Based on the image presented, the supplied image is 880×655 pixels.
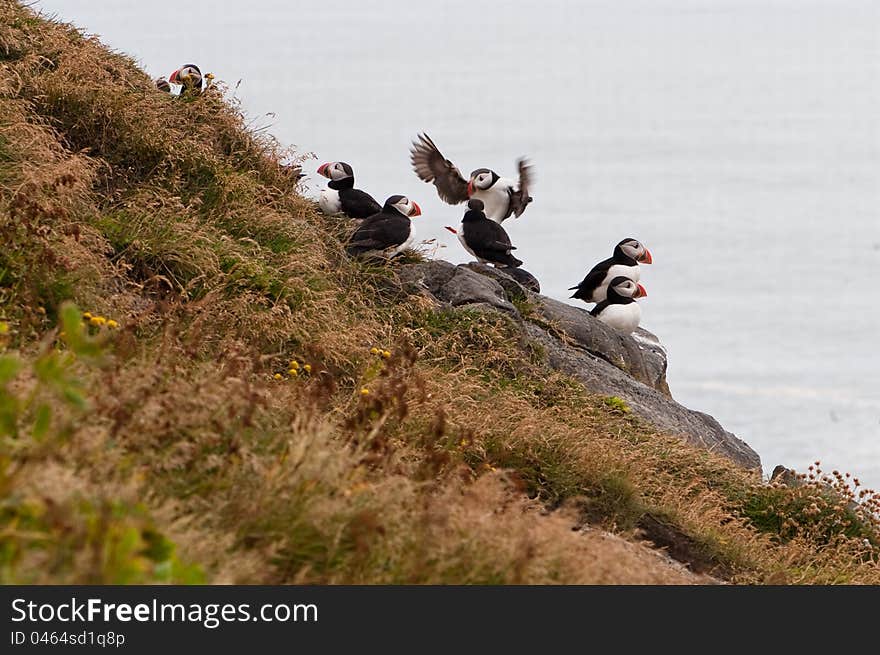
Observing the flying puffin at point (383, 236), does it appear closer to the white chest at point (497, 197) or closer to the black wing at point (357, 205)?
the black wing at point (357, 205)

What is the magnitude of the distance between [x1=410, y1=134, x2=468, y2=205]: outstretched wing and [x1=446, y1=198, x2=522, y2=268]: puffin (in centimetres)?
185

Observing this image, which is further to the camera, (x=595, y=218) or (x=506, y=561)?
(x=595, y=218)

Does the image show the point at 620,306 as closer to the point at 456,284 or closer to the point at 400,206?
the point at 456,284

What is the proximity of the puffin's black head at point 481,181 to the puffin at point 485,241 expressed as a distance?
1.58 m

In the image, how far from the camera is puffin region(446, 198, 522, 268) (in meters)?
11.6

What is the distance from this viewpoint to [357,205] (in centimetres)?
1050

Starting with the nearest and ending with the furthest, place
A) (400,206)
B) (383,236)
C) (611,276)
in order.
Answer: (383,236) < (400,206) < (611,276)

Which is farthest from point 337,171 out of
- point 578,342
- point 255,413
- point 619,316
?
point 255,413

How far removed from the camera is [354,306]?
8.91 m

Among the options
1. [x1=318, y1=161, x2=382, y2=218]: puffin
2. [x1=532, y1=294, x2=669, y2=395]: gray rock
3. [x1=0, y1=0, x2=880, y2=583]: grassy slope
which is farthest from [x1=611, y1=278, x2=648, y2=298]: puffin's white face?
[x1=0, y1=0, x2=880, y2=583]: grassy slope

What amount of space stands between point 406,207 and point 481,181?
10.2ft

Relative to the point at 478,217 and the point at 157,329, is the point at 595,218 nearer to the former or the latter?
the point at 478,217
